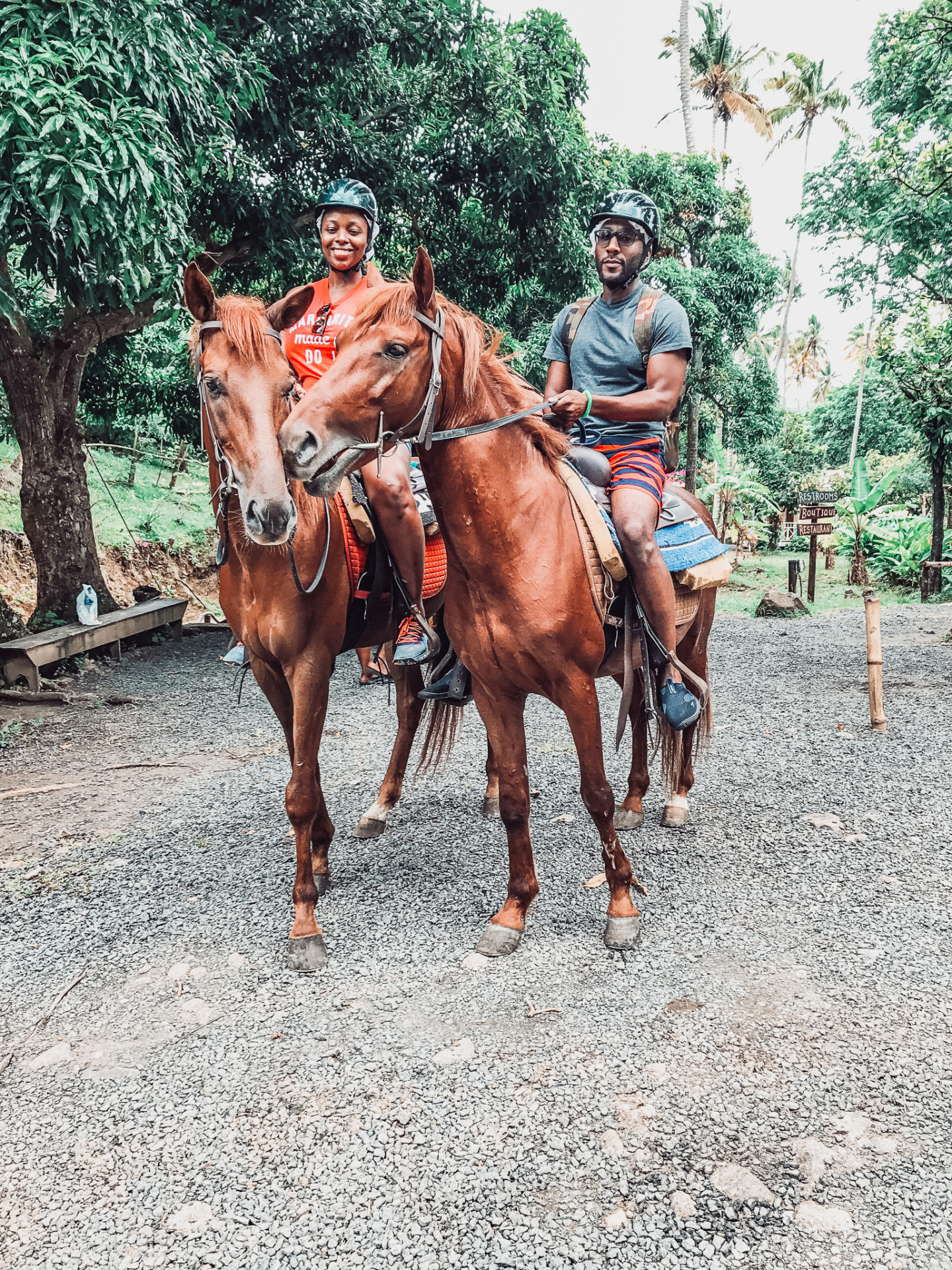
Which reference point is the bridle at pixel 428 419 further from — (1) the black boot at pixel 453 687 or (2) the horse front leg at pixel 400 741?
(2) the horse front leg at pixel 400 741

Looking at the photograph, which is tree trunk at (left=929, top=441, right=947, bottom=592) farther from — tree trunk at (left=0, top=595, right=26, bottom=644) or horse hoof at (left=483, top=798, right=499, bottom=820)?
Answer: tree trunk at (left=0, top=595, right=26, bottom=644)

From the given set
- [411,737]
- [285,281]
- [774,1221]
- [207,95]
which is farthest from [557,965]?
[285,281]

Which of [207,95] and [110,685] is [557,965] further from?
[207,95]

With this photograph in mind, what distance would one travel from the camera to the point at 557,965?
10.4 ft

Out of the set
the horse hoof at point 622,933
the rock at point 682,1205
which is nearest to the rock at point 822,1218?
the rock at point 682,1205

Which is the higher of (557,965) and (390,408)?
(390,408)

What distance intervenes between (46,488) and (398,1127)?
9005 mm

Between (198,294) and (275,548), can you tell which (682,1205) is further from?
(198,294)

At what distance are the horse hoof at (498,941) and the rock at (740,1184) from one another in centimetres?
126

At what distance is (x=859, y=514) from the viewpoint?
1642 centimetres

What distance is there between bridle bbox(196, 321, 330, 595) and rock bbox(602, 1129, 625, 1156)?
2071 millimetres

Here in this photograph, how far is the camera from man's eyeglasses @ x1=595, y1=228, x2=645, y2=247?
11.5 ft

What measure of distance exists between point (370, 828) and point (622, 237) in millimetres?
3284

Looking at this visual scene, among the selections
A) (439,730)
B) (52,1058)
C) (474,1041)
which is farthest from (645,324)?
(52,1058)
